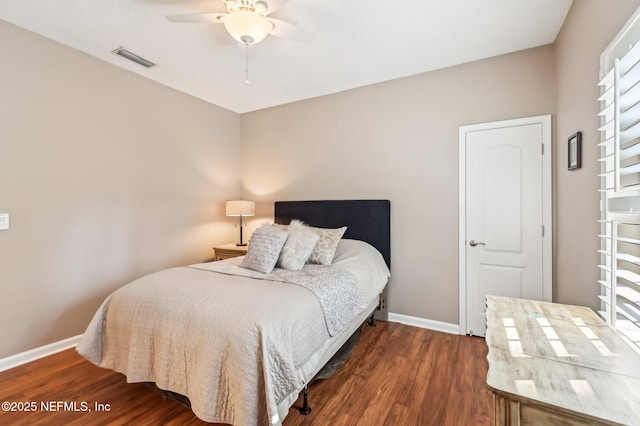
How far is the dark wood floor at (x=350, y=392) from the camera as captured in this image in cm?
173

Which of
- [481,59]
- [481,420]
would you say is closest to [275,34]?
[481,59]

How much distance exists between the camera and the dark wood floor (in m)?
1.73

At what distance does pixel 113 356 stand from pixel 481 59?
392 centimetres

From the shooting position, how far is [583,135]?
70.4 inches

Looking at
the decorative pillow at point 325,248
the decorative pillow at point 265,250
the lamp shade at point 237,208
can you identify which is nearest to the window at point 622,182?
the decorative pillow at point 325,248

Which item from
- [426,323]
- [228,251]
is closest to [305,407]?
[426,323]

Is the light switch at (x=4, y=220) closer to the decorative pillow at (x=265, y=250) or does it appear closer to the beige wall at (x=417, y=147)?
the decorative pillow at (x=265, y=250)

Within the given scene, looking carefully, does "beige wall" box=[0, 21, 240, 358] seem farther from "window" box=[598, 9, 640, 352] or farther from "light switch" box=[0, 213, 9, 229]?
"window" box=[598, 9, 640, 352]

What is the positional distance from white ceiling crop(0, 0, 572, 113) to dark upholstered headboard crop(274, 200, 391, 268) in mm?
1412

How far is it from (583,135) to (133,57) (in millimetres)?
3692

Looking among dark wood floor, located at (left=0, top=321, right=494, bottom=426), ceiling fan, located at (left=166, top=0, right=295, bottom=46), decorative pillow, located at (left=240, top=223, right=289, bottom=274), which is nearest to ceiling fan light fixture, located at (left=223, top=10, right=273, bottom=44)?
ceiling fan, located at (left=166, top=0, right=295, bottom=46)

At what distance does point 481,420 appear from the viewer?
1.72m

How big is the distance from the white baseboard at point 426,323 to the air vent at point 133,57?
366 cm

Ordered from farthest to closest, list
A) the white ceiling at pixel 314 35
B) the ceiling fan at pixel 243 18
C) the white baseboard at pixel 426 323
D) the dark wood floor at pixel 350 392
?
1. the white baseboard at pixel 426 323
2. the white ceiling at pixel 314 35
3. the ceiling fan at pixel 243 18
4. the dark wood floor at pixel 350 392
